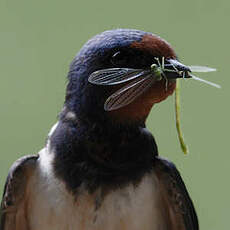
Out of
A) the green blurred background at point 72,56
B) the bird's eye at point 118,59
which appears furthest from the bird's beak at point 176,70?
the green blurred background at point 72,56

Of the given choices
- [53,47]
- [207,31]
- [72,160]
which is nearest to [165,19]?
[207,31]

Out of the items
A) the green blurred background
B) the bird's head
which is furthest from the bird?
the green blurred background

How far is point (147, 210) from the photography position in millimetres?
1660

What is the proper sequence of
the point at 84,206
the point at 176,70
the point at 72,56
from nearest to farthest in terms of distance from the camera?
the point at 176,70 → the point at 84,206 → the point at 72,56

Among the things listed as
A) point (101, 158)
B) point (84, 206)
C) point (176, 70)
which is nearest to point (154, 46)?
point (176, 70)

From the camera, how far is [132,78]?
58.9 inches

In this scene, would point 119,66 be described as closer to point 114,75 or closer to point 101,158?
point 114,75

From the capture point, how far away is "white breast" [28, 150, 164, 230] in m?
1.57

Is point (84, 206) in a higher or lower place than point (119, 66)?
lower

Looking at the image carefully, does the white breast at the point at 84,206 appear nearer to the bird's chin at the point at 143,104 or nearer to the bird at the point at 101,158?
the bird at the point at 101,158

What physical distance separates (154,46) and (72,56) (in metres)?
0.98

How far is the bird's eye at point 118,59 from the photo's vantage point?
152 cm

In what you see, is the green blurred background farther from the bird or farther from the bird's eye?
the bird's eye

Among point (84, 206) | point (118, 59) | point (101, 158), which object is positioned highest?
point (118, 59)
